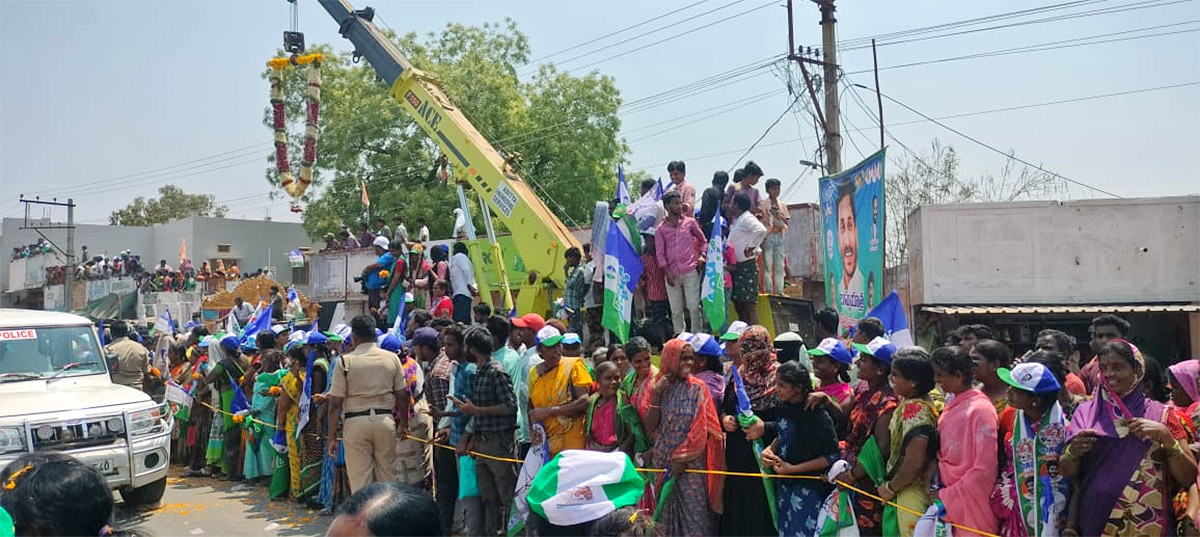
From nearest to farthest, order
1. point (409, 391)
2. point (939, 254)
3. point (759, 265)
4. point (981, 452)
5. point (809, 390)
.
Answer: point (981, 452), point (809, 390), point (409, 391), point (759, 265), point (939, 254)

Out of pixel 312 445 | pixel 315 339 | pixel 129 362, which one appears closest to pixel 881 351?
pixel 315 339

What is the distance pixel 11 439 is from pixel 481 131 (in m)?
24.9

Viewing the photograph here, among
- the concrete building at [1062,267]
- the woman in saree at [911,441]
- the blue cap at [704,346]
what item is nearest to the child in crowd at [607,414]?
the blue cap at [704,346]

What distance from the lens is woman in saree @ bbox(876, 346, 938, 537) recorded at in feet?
14.7

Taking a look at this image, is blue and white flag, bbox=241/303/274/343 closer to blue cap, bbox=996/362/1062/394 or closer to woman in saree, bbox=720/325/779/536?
woman in saree, bbox=720/325/779/536

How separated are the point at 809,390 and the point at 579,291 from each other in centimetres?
500

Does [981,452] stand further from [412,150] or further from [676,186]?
[412,150]

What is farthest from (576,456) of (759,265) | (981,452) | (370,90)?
(370,90)

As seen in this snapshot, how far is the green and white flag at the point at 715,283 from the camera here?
8094 mm

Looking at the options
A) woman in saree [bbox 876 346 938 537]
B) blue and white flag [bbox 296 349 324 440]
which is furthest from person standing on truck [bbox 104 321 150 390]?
woman in saree [bbox 876 346 938 537]

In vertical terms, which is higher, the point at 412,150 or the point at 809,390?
the point at 412,150

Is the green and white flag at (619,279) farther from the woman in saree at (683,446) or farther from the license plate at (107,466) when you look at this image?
the license plate at (107,466)

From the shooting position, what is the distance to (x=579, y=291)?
9781 mm

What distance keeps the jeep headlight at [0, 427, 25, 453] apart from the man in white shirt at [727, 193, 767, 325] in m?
6.41
